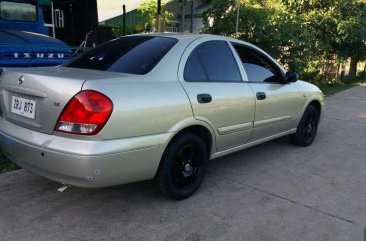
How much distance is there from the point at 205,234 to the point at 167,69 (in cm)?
143

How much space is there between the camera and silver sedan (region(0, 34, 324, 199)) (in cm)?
289

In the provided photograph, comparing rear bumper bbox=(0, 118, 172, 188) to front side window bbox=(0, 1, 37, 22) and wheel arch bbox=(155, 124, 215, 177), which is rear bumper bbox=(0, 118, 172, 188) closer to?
wheel arch bbox=(155, 124, 215, 177)

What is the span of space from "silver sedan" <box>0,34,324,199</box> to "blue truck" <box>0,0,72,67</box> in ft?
9.22

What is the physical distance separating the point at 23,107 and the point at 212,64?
1.84 meters

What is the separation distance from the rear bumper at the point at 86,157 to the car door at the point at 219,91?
1.86 ft

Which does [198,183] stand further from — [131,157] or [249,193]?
[131,157]

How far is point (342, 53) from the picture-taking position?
583 inches

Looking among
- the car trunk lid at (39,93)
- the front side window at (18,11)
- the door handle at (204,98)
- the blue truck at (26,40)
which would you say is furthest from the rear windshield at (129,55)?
the front side window at (18,11)

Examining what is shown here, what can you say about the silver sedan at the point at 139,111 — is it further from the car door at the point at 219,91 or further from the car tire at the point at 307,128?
the car tire at the point at 307,128

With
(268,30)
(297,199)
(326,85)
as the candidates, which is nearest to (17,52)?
(297,199)

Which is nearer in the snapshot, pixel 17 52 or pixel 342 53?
pixel 17 52

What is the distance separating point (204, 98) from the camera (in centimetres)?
364

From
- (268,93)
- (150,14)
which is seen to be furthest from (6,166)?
(150,14)

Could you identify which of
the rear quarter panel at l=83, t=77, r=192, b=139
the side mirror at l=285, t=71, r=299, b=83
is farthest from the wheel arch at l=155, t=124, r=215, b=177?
the side mirror at l=285, t=71, r=299, b=83
